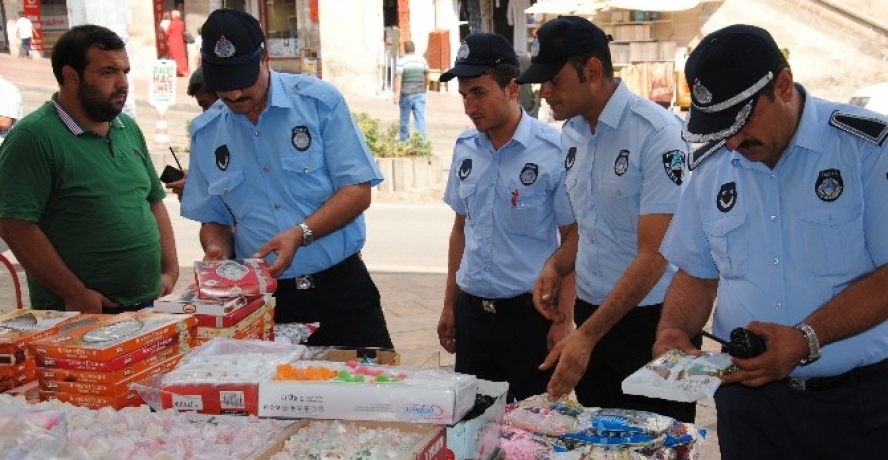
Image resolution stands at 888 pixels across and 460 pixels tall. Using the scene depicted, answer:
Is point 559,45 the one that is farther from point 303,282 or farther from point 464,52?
point 303,282

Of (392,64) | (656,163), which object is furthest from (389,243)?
(392,64)

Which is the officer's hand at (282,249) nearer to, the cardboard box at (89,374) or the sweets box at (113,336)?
the sweets box at (113,336)

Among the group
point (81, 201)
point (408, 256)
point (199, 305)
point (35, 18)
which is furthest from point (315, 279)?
point (35, 18)

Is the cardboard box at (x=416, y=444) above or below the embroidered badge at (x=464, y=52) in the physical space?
below

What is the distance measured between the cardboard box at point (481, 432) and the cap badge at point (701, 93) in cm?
85

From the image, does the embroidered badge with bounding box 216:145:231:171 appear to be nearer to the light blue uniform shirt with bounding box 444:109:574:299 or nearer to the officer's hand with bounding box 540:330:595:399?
the light blue uniform shirt with bounding box 444:109:574:299

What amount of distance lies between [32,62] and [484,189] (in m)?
25.4

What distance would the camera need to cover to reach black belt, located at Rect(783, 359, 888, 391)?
245 centimetres

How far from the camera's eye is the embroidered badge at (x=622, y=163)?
10.2 ft

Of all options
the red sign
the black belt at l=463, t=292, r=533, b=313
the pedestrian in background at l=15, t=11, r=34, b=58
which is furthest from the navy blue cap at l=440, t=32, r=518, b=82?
the red sign

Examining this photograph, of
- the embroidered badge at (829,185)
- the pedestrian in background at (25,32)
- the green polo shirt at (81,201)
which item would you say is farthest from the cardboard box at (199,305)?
the pedestrian in background at (25,32)

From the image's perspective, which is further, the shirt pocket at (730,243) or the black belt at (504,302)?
the black belt at (504,302)

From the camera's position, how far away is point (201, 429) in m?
2.12

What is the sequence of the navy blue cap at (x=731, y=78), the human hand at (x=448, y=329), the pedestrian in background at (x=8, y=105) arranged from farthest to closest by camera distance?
the pedestrian in background at (x=8, y=105), the human hand at (x=448, y=329), the navy blue cap at (x=731, y=78)
